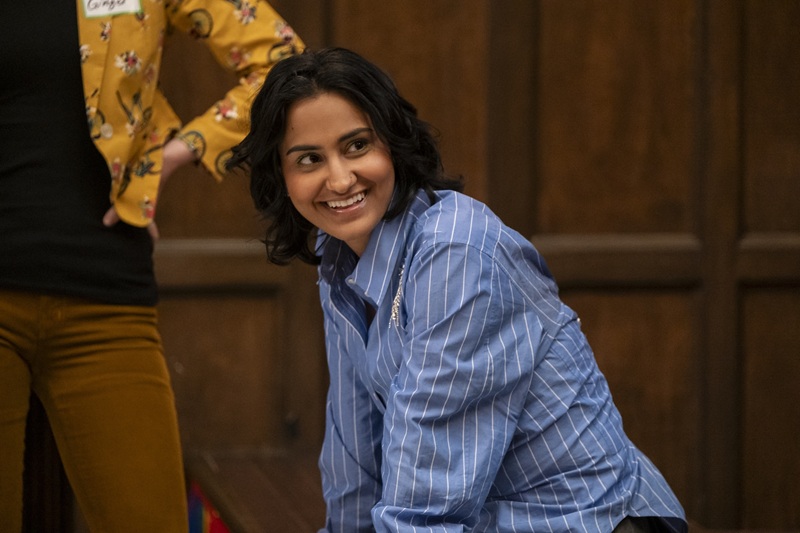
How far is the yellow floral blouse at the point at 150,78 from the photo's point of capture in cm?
183

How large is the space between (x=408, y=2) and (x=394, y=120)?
183 cm

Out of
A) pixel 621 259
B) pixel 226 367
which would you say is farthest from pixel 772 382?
pixel 226 367

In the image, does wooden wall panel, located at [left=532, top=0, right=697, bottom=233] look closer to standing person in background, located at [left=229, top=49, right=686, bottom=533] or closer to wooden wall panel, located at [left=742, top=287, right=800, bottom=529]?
wooden wall panel, located at [left=742, top=287, right=800, bottom=529]

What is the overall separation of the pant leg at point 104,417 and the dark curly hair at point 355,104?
362 millimetres

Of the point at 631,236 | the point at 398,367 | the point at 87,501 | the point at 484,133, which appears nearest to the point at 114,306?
the point at 87,501

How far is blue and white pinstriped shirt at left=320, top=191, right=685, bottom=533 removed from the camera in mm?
1409

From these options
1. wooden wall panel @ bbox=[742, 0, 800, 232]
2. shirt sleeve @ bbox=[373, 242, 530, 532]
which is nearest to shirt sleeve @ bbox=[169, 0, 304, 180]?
shirt sleeve @ bbox=[373, 242, 530, 532]

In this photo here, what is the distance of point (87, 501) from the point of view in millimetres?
1815

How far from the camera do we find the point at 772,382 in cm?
346

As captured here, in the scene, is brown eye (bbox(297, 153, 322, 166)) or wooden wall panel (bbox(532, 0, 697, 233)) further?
wooden wall panel (bbox(532, 0, 697, 233))

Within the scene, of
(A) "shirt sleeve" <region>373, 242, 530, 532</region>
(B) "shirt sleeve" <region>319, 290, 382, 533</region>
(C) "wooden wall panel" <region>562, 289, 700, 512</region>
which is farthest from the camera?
(C) "wooden wall panel" <region>562, 289, 700, 512</region>

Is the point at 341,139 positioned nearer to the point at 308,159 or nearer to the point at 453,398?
the point at 308,159

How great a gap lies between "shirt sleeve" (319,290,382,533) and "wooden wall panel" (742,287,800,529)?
203 centimetres

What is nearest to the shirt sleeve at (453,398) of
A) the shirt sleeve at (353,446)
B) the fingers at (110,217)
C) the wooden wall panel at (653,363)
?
the shirt sleeve at (353,446)
